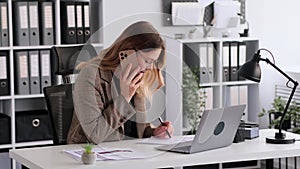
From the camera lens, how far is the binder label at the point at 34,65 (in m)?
4.59

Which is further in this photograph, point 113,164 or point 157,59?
point 157,59

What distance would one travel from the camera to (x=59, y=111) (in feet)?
10.4

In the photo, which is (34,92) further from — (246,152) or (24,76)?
(246,152)

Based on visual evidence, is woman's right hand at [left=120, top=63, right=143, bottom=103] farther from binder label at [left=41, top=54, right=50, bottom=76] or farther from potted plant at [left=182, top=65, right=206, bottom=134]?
binder label at [left=41, top=54, right=50, bottom=76]

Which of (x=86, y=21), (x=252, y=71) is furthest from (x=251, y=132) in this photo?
(x=86, y=21)

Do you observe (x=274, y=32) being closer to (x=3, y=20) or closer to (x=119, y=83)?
(x=3, y=20)

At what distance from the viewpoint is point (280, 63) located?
5.64m

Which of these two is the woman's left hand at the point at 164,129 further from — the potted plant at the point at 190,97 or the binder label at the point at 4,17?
the binder label at the point at 4,17

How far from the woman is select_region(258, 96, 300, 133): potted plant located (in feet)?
7.66

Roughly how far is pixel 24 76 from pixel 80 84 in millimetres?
1833

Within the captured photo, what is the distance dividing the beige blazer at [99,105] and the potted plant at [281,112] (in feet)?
7.73

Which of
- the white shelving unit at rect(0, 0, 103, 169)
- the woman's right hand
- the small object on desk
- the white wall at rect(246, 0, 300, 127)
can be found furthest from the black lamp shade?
the white wall at rect(246, 0, 300, 127)

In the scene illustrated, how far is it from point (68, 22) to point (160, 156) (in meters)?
2.15

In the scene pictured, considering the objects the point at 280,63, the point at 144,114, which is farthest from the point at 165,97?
the point at 280,63
